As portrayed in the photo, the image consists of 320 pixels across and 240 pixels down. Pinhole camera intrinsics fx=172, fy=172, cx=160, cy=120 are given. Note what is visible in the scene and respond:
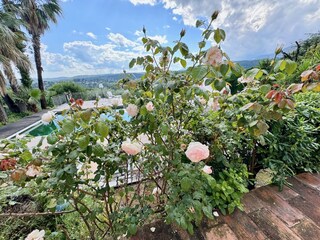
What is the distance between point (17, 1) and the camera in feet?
28.1

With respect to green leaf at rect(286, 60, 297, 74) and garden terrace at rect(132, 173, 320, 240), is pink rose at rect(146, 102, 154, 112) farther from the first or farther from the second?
garden terrace at rect(132, 173, 320, 240)

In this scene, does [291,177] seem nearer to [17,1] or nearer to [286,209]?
[286,209]

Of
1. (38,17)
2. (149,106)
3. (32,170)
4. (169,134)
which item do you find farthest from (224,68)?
(38,17)

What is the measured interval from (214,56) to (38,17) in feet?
→ 39.5

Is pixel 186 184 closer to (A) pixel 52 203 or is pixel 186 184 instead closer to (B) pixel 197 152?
(B) pixel 197 152

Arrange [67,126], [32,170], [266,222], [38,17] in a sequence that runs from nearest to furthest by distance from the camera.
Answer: [67,126], [32,170], [266,222], [38,17]

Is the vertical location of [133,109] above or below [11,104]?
above

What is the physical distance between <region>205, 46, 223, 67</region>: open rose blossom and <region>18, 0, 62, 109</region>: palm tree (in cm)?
1043

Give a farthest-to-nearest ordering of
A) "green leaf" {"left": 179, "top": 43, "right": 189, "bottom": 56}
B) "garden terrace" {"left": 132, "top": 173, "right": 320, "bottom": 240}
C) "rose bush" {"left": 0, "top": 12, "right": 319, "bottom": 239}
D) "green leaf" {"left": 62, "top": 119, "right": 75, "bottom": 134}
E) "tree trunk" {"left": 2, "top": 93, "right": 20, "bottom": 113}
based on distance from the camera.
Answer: "tree trunk" {"left": 2, "top": 93, "right": 20, "bottom": 113}, "garden terrace" {"left": 132, "top": 173, "right": 320, "bottom": 240}, "green leaf" {"left": 179, "top": 43, "right": 189, "bottom": 56}, "rose bush" {"left": 0, "top": 12, "right": 319, "bottom": 239}, "green leaf" {"left": 62, "top": 119, "right": 75, "bottom": 134}

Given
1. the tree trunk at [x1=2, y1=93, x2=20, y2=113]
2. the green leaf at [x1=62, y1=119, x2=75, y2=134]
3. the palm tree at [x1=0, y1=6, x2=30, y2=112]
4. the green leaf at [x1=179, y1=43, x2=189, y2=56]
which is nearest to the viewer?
the green leaf at [x1=62, y1=119, x2=75, y2=134]

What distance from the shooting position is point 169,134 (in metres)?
1.15

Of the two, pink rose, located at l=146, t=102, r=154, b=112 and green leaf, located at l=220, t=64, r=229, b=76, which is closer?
green leaf, located at l=220, t=64, r=229, b=76

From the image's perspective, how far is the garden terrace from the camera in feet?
4.16

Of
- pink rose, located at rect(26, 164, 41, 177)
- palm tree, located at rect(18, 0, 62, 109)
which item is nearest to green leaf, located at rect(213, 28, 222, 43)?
pink rose, located at rect(26, 164, 41, 177)
